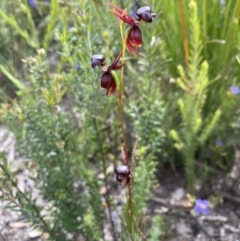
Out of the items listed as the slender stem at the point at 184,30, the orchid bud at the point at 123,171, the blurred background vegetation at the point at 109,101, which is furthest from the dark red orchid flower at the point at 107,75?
the slender stem at the point at 184,30

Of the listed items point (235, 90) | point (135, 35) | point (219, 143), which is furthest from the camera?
point (219, 143)

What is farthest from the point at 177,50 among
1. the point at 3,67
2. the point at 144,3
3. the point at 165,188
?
the point at 3,67

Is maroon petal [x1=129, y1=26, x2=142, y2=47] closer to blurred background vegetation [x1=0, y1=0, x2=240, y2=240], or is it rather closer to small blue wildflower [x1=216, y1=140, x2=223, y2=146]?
blurred background vegetation [x1=0, y1=0, x2=240, y2=240]

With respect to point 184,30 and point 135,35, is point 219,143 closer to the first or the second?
point 184,30

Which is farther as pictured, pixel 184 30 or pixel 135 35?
pixel 184 30

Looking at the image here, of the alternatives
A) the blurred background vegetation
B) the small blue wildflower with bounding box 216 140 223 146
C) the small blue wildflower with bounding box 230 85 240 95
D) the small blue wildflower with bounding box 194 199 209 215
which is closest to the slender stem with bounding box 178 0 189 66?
the blurred background vegetation

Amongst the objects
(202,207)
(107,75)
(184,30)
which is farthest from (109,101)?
(107,75)

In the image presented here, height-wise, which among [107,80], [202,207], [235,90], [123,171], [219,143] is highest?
[107,80]

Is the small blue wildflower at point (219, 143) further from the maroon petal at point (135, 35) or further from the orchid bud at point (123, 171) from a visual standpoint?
the maroon petal at point (135, 35)
